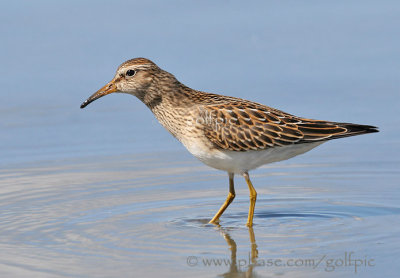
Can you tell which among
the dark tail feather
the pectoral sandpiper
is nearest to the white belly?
the pectoral sandpiper

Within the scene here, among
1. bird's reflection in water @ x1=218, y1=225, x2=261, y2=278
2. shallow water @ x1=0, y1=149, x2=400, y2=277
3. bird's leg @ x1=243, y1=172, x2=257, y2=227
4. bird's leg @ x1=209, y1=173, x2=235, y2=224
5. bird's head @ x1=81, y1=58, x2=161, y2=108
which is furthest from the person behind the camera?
bird's head @ x1=81, y1=58, x2=161, y2=108

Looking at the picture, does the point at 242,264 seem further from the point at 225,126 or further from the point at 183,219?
the point at 225,126

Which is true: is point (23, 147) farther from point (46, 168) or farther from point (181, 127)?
point (181, 127)

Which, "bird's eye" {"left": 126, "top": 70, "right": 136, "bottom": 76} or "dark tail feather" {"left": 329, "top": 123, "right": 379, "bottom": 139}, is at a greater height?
"bird's eye" {"left": 126, "top": 70, "right": 136, "bottom": 76}

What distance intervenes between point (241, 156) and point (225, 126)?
0.45 meters

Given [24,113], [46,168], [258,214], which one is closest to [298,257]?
[258,214]

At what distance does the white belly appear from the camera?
486 inches

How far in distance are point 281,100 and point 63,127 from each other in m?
3.71

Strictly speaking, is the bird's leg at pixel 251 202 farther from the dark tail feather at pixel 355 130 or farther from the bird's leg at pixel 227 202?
the dark tail feather at pixel 355 130

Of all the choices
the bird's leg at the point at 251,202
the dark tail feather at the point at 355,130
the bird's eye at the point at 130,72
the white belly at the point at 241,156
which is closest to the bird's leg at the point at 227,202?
the bird's leg at the point at 251,202

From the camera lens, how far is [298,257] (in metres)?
10.4

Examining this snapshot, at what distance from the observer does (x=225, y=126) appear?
1241 centimetres

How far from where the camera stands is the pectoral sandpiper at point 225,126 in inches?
486

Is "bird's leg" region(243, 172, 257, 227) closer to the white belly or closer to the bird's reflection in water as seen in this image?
the white belly
